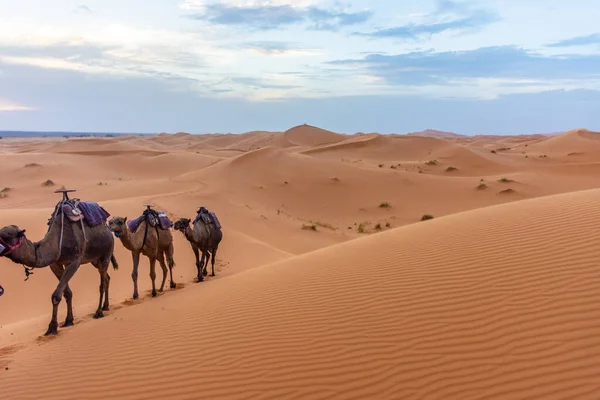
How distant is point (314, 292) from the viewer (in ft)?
21.9

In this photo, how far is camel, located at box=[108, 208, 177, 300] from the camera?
8891 mm

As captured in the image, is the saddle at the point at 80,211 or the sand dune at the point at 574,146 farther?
the sand dune at the point at 574,146

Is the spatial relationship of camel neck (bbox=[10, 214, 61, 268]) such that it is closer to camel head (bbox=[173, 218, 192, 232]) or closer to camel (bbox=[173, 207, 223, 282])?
camel head (bbox=[173, 218, 192, 232])

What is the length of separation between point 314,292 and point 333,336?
148 cm

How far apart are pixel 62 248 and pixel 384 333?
5527mm

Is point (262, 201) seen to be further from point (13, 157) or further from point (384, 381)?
point (13, 157)

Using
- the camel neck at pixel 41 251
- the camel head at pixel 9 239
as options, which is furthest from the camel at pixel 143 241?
the camel head at pixel 9 239

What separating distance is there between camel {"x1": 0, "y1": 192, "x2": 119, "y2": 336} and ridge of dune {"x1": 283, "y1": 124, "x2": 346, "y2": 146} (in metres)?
58.0

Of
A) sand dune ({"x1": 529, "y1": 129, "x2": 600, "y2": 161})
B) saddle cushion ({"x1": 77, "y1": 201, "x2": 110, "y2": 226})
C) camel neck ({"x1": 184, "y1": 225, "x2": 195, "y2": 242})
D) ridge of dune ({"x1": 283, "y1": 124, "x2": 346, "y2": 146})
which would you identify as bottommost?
camel neck ({"x1": 184, "y1": 225, "x2": 195, "y2": 242})

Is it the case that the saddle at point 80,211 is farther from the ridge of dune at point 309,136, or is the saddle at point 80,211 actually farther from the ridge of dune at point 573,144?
the ridge of dune at point 309,136

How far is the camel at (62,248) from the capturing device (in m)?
6.44

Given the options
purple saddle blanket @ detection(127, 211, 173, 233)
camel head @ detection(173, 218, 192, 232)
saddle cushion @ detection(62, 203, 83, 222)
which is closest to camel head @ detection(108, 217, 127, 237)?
purple saddle blanket @ detection(127, 211, 173, 233)

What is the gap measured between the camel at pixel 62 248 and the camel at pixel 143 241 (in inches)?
13.3

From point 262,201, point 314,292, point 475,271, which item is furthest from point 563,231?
point 262,201
